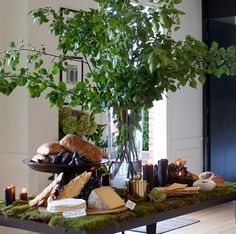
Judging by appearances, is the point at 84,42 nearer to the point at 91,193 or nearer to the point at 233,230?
the point at 91,193

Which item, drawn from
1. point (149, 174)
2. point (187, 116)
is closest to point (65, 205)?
point (149, 174)

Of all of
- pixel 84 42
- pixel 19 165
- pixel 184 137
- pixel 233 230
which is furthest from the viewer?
pixel 184 137

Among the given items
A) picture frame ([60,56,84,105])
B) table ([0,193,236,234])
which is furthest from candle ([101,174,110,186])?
picture frame ([60,56,84,105])

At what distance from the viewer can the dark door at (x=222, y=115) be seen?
679 centimetres

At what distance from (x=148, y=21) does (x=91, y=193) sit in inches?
30.1

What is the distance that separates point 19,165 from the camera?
4289 millimetres

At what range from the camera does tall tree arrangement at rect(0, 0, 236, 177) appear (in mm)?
2156

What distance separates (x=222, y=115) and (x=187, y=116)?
22.0 inches

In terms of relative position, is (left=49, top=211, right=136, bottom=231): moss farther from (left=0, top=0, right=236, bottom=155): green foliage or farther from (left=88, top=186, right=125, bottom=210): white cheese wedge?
(left=0, top=0, right=236, bottom=155): green foliage

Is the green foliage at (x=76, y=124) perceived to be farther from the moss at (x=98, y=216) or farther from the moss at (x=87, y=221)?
the moss at (x=87, y=221)

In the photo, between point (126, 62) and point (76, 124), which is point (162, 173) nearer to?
point (126, 62)

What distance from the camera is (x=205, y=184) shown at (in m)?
2.64

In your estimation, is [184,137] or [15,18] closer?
[15,18]

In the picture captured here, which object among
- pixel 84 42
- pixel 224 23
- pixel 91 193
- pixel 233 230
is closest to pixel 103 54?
pixel 84 42
